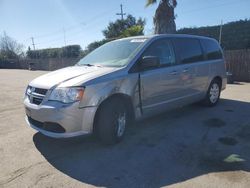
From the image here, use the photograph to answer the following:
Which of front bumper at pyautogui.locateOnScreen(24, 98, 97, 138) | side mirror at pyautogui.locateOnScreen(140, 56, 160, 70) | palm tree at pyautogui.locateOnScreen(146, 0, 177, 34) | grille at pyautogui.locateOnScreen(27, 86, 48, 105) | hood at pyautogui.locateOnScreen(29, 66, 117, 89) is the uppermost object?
palm tree at pyautogui.locateOnScreen(146, 0, 177, 34)

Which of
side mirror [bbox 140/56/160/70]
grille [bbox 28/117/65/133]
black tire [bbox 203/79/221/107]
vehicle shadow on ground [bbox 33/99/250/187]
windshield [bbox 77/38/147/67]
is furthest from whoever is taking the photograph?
black tire [bbox 203/79/221/107]

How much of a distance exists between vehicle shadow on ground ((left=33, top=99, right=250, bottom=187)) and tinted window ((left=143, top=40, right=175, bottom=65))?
138cm

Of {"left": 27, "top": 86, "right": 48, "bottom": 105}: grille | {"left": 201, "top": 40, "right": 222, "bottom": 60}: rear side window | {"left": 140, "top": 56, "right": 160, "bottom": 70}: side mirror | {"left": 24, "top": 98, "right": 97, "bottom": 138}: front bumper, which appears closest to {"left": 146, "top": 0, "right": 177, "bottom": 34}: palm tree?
{"left": 201, "top": 40, "right": 222, "bottom": 60}: rear side window

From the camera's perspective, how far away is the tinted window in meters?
5.46

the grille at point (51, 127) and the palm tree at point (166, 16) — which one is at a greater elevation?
the palm tree at point (166, 16)

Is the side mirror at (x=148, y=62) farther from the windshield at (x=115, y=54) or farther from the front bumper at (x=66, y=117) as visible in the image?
the front bumper at (x=66, y=117)

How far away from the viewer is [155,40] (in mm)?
5574

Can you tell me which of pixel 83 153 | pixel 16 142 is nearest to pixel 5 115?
pixel 16 142

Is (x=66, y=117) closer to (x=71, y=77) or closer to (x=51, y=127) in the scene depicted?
(x=51, y=127)

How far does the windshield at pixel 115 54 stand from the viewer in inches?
204

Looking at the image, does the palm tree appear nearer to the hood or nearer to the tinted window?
the tinted window

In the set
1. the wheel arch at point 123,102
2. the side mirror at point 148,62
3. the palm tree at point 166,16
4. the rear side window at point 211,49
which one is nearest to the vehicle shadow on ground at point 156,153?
the wheel arch at point 123,102

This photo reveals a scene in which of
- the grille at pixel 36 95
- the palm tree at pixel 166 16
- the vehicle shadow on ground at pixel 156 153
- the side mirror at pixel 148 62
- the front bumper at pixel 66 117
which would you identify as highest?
the palm tree at pixel 166 16

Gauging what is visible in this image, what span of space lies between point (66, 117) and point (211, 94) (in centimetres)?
473
